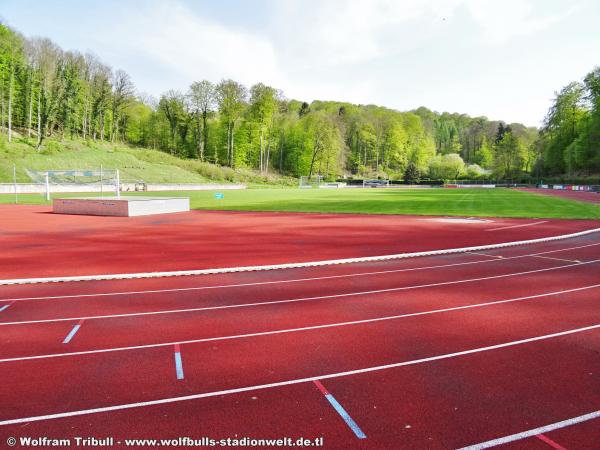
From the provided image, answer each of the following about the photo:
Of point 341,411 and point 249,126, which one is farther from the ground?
point 249,126

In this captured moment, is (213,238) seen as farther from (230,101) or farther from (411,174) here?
(411,174)

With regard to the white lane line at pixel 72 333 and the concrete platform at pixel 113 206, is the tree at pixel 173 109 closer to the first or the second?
the concrete platform at pixel 113 206

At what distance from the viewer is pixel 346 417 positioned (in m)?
4.02

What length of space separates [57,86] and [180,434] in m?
77.5

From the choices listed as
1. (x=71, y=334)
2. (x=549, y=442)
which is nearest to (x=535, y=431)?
(x=549, y=442)

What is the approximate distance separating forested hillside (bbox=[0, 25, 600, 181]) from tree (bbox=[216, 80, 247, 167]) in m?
0.19

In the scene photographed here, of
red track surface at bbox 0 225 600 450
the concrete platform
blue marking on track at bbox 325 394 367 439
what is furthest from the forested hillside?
blue marking on track at bbox 325 394 367 439

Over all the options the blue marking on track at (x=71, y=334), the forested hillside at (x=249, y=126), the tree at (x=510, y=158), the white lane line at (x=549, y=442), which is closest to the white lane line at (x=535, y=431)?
the white lane line at (x=549, y=442)

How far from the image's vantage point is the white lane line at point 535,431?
3.63 m

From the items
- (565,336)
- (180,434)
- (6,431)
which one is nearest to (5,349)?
(6,431)

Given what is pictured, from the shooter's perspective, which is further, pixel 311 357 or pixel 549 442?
pixel 311 357

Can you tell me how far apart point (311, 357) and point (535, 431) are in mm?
2521

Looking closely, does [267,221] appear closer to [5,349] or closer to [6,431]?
[5,349]

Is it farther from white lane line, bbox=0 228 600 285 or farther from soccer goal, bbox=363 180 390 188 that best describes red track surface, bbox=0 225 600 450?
soccer goal, bbox=363 180 390 188
